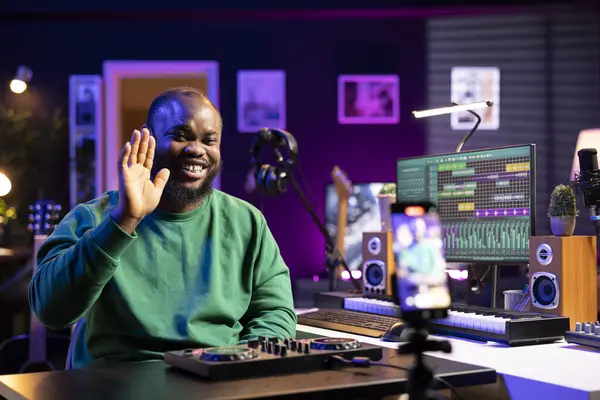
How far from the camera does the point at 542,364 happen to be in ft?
5.50

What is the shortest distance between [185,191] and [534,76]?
523 centimetres

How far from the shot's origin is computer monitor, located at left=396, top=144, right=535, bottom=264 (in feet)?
7.64

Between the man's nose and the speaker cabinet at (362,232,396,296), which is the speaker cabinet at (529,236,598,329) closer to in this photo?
the speaker cabinet at (362,232,396,296)

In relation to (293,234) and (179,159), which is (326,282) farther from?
(179,159)

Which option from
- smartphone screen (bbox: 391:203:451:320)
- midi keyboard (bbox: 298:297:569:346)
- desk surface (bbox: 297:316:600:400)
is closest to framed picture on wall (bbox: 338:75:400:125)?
midi keyboard (bbox: 298:297:569:346)

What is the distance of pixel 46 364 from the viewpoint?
421cm

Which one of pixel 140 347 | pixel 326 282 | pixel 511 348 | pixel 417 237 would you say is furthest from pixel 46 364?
pixel 417 237

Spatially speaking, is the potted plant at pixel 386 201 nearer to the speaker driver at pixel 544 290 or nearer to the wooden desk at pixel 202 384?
the speaker driver at pixel 544 290

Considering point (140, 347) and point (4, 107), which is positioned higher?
point (4, 107)

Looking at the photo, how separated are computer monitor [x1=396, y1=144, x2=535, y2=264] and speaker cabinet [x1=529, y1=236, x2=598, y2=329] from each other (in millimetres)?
111

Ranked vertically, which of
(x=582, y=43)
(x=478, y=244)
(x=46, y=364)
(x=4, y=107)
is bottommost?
(x=46, y=364)

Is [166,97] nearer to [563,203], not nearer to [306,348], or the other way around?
[306,348]

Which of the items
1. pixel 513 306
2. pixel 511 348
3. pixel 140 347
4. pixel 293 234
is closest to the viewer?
pixel 140 347

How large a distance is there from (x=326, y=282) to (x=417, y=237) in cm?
493
